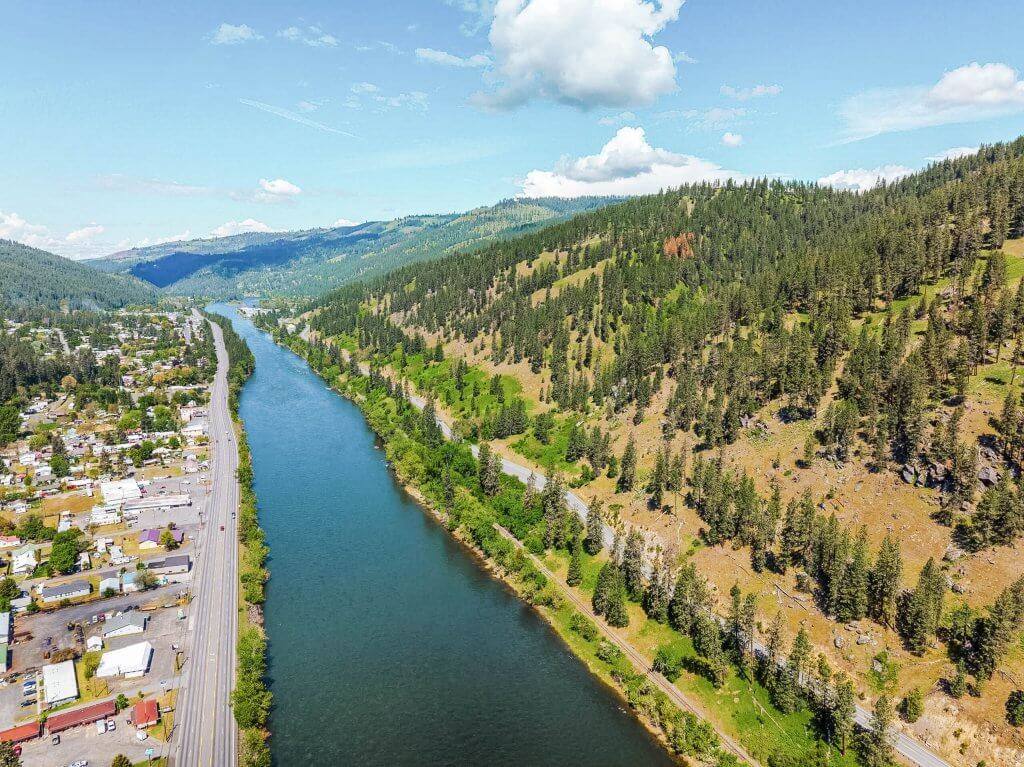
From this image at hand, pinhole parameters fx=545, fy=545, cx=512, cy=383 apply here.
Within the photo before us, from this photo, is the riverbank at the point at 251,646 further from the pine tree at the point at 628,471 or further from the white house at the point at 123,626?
the pine tree at the point at 628,471

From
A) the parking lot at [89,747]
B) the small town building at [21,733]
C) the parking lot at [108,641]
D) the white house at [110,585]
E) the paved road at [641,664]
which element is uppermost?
the white house at [110,585]

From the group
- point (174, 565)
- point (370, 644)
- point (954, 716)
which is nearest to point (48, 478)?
point (174, 565)

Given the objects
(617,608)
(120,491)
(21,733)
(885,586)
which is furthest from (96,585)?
(885,586)

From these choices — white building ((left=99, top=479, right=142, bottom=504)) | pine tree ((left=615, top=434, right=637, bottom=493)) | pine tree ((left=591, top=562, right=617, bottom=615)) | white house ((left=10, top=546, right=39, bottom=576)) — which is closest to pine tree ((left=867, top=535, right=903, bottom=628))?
pine tree ((left=591, top=562, right=617, bottom=615))

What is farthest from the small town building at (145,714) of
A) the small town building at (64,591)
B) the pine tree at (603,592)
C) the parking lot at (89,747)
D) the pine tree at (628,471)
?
the pine tree at (628,471)

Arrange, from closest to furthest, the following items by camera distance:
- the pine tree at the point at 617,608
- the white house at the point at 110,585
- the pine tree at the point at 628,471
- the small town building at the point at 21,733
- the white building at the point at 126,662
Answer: the small town building at the point at 21,733
the white building at the point at 126,662
the pine tree at the point at 617,608
the white house at the point at 110,585
the pine tree at the point at 628,471

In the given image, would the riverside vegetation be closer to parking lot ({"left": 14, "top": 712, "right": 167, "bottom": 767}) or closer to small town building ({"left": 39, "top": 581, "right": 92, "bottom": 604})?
parking lot ({"left": 14, "top": 712, "right": 167, "bottom": 767})

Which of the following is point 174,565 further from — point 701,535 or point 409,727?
point 701,535
